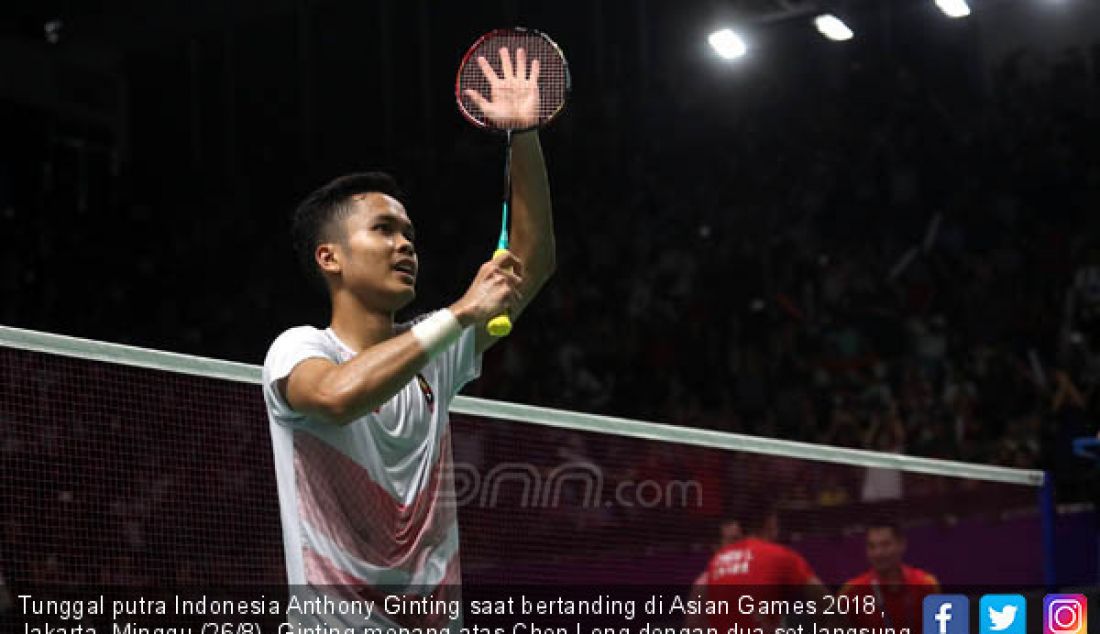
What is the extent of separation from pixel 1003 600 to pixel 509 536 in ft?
7.50

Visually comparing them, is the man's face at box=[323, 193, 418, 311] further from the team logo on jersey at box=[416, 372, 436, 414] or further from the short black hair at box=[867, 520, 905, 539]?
the short black hair at box=[867, 520, 905, 539]

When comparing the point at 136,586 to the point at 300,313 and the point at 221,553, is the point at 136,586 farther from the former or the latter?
the point at 300,313

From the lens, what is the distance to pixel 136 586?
4.22m

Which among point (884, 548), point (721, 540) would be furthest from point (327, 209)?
point (884, 548)

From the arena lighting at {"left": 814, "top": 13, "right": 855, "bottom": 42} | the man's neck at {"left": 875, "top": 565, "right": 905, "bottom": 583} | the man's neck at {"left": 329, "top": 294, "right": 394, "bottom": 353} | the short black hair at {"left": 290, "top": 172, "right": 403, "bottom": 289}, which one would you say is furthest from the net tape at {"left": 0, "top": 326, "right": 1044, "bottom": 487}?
the arena lighting at {"left": 814, "top": 13, "right": 855, "bottom": 42}

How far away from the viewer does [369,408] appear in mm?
2691

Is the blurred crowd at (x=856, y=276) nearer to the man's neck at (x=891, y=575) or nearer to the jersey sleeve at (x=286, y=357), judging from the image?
the man's neck at (x=891, y=575)

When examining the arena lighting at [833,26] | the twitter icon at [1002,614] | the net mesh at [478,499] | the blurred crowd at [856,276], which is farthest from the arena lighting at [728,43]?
the twitter icon at [1002,614]

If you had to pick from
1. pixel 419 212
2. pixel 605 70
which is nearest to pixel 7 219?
pixel 419 212

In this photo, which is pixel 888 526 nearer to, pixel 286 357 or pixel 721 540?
pixel 721 540

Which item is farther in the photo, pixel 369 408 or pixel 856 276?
pixel 856 276

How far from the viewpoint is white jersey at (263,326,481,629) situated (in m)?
2.88

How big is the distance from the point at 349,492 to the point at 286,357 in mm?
294

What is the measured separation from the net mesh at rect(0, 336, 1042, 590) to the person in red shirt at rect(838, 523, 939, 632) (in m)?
0.12
